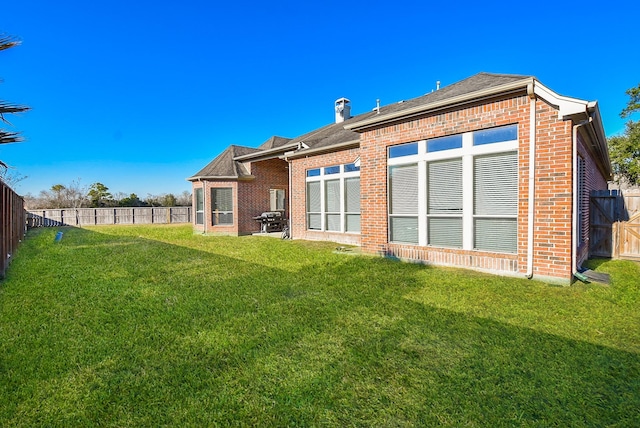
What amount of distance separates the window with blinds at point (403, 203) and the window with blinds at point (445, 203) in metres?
0.34

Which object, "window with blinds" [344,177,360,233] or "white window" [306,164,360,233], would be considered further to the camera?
"white window" [306,164,360,233]

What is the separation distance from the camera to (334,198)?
10.7 m

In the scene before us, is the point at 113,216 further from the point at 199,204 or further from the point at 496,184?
the point at 496,184

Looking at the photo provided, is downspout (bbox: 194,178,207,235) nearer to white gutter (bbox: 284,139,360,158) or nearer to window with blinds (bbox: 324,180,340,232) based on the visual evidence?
white gutter (bbox: 284,139,360,158)

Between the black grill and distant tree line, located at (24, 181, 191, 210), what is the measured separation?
2036cm

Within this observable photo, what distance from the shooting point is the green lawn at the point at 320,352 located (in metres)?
2.12

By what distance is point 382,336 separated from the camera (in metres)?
3.30

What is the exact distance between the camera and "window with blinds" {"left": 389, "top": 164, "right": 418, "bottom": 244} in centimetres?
706

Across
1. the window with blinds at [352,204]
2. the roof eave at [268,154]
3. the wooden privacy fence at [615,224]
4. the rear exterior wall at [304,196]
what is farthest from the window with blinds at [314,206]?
the wooden privacy fence at [615,224]

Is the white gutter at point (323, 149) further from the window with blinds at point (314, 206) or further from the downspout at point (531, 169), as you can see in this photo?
the downspout at point (531, 169)

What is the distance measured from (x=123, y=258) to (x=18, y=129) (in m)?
4.40

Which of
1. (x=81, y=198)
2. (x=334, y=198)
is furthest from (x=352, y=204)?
(x=81, y=198)

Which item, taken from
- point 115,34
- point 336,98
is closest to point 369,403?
point 115,34

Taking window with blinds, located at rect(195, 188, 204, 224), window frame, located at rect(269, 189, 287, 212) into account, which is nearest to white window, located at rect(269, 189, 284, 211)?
window frame, located at rect(269, 189, 287, 212)
